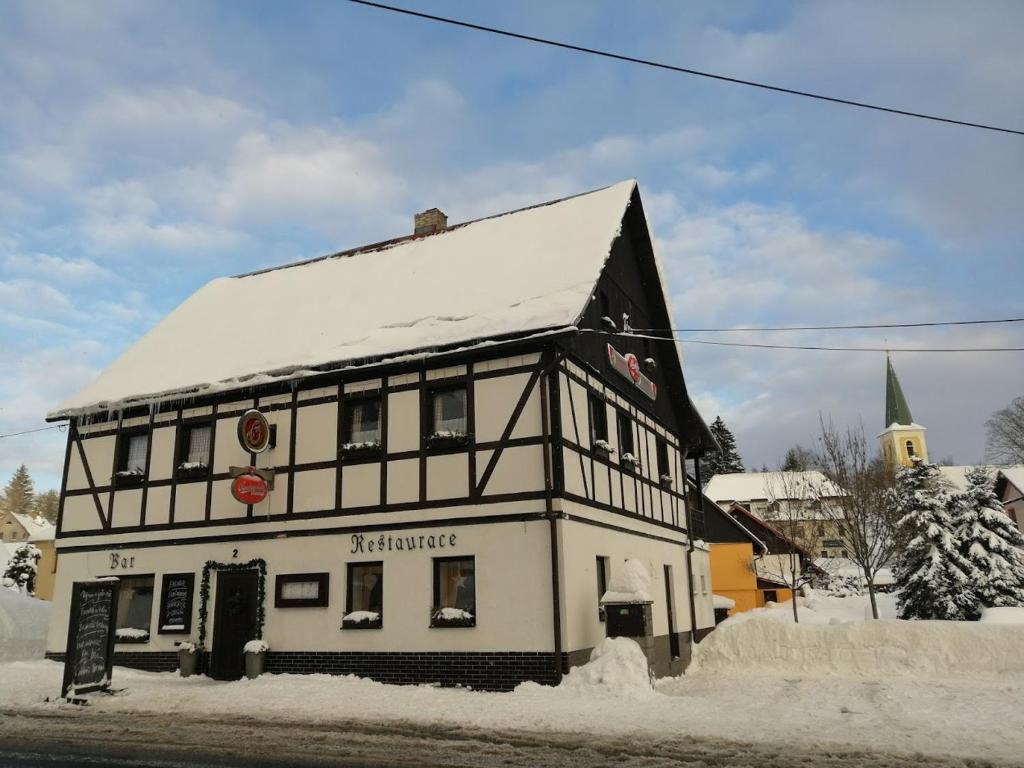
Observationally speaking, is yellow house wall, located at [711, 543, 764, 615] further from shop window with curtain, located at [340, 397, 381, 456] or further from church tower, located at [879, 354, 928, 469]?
church tower, located at [879, 354, 928, 469]

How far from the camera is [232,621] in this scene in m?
16.6

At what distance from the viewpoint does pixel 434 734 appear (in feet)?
33.8

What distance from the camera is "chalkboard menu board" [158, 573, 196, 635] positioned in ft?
56.5

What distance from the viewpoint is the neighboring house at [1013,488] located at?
192 ft

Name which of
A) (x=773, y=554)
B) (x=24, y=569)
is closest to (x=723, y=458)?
(x=773, y=554)

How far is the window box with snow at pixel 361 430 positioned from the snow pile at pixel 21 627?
10.2 m

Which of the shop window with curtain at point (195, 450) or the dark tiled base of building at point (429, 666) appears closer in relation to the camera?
the dark tiled base of building at point (429, 666)

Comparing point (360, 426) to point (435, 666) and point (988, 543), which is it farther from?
point (988, 543)

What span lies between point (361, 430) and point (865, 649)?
12.8 metres

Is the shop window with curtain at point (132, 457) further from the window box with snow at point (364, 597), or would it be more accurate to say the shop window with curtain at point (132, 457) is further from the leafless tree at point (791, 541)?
the leafless tree at point (791, 541)

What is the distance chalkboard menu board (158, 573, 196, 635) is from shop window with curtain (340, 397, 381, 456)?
16.3 ft

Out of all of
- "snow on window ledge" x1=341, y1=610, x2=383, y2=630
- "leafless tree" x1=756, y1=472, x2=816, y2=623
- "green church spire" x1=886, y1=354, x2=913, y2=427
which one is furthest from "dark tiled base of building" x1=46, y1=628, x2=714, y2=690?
"green church spire" x1=886, y1=354, x2=913, y2=427

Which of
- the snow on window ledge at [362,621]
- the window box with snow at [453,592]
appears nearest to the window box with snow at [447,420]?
the window box with snow at [453,592]

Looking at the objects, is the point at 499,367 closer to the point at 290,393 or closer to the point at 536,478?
the point at 536,478
